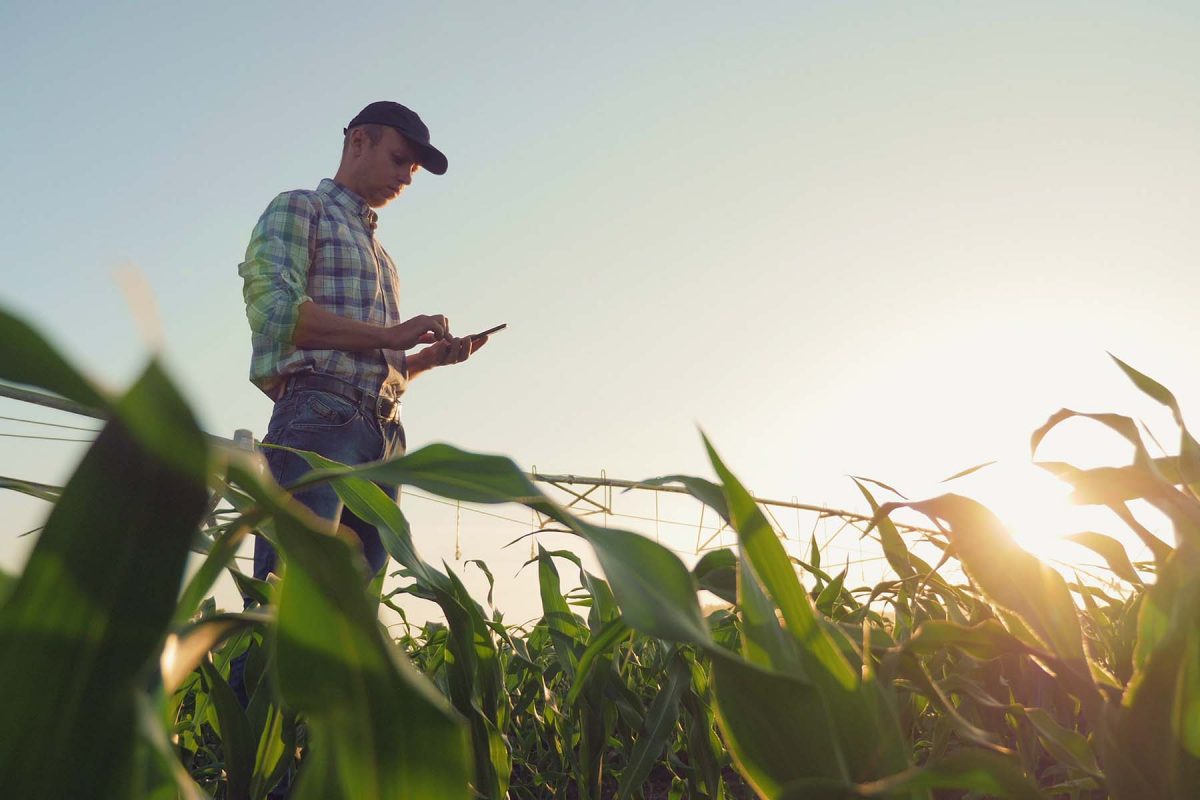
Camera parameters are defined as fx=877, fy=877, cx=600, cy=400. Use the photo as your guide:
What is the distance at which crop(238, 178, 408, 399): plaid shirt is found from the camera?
1.86 metres

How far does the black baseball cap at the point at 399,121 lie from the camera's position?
2.38m

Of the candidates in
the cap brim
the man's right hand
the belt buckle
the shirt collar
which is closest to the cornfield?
the man's right hand

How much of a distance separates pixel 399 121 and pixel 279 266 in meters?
0.69

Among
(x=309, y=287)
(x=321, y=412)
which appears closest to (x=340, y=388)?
(x=321, y=412)

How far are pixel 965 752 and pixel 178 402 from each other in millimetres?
190

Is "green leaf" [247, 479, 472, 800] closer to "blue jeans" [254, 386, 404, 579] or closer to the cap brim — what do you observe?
"blue jeans" [254, 386, 404, 579]

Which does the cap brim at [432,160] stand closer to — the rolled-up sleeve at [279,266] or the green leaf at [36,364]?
the rolled-up sleeve at [279,266]

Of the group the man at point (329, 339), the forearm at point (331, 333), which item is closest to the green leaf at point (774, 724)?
the man at point (329, 339)

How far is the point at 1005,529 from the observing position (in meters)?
0.31

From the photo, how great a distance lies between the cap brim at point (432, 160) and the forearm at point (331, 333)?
86 cm

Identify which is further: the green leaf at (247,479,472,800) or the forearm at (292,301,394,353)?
the forearm at (292,301,394,353)

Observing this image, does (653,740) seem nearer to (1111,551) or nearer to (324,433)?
(1111,551)

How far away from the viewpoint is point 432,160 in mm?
2619

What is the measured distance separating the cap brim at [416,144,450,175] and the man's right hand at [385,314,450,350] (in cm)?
88
